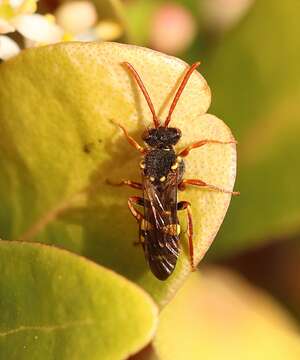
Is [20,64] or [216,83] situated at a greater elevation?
[20,64]

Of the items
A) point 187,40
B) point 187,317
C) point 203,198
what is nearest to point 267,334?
point 187,317

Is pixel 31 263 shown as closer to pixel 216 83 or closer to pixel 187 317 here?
pixel 187 317

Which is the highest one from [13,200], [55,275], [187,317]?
[55,275]

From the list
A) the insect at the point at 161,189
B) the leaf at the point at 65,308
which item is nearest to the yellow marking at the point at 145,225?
the insect at the point at 161,189

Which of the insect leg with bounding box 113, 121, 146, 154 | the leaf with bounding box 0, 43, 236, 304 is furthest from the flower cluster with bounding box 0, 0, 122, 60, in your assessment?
the insect leg with bounding box 113, 121, 146, 154

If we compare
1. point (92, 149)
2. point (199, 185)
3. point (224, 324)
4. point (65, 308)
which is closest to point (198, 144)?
point (199, 185)

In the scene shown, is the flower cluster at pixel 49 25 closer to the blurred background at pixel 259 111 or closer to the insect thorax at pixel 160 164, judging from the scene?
the insect thorax at pixel 160 164

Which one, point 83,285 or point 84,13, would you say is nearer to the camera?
point 83,285

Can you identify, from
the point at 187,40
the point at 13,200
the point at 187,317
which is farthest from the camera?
the point at 187,40
